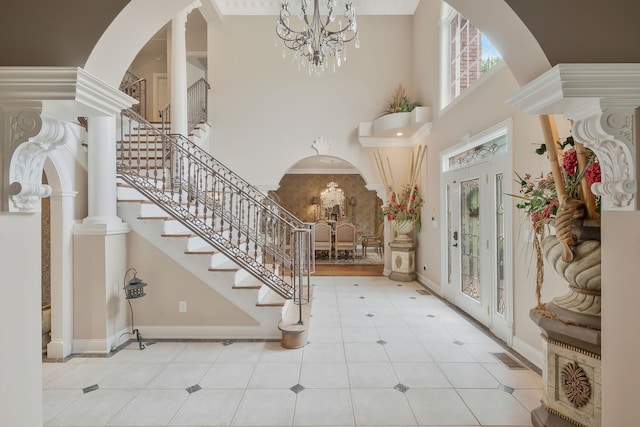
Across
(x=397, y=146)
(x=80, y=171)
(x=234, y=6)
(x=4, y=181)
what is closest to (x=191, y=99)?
(x=234, y=6)

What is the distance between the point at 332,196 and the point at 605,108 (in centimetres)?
1114

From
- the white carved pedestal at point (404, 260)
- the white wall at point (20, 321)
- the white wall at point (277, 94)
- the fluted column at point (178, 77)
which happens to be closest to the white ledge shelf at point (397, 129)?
the white wall at point (277, 94)

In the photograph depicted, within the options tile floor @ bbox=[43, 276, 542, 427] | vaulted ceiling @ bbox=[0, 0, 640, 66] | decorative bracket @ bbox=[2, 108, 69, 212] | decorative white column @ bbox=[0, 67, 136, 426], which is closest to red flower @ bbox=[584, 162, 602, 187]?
vaulted ceiling @ bbox=[0, 0, 640, 66]

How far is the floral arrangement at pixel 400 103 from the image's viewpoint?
20.7 ft

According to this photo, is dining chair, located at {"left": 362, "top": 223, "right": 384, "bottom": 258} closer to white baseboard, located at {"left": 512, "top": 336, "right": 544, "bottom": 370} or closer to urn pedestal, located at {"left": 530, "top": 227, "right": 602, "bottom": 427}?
white baseboard, located at {"left": 512, "top": 336, "right": 544, "bottom": 370}

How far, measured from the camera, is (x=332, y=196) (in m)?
12.3

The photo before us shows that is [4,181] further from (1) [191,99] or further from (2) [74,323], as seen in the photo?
(1) [191,99]

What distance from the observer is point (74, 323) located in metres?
3.34

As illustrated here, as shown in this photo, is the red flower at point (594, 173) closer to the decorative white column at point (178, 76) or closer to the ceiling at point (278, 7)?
the decorative white column at point (178, 76)

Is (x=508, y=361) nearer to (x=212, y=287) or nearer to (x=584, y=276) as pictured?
(x=584, y=276)

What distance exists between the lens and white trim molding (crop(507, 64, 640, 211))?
1164 mm

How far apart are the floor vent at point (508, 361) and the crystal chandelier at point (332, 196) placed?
941 centimetres

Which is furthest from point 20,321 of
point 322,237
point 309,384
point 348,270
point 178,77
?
point 322,237

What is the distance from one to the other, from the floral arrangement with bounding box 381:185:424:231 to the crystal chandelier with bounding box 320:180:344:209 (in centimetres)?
539
